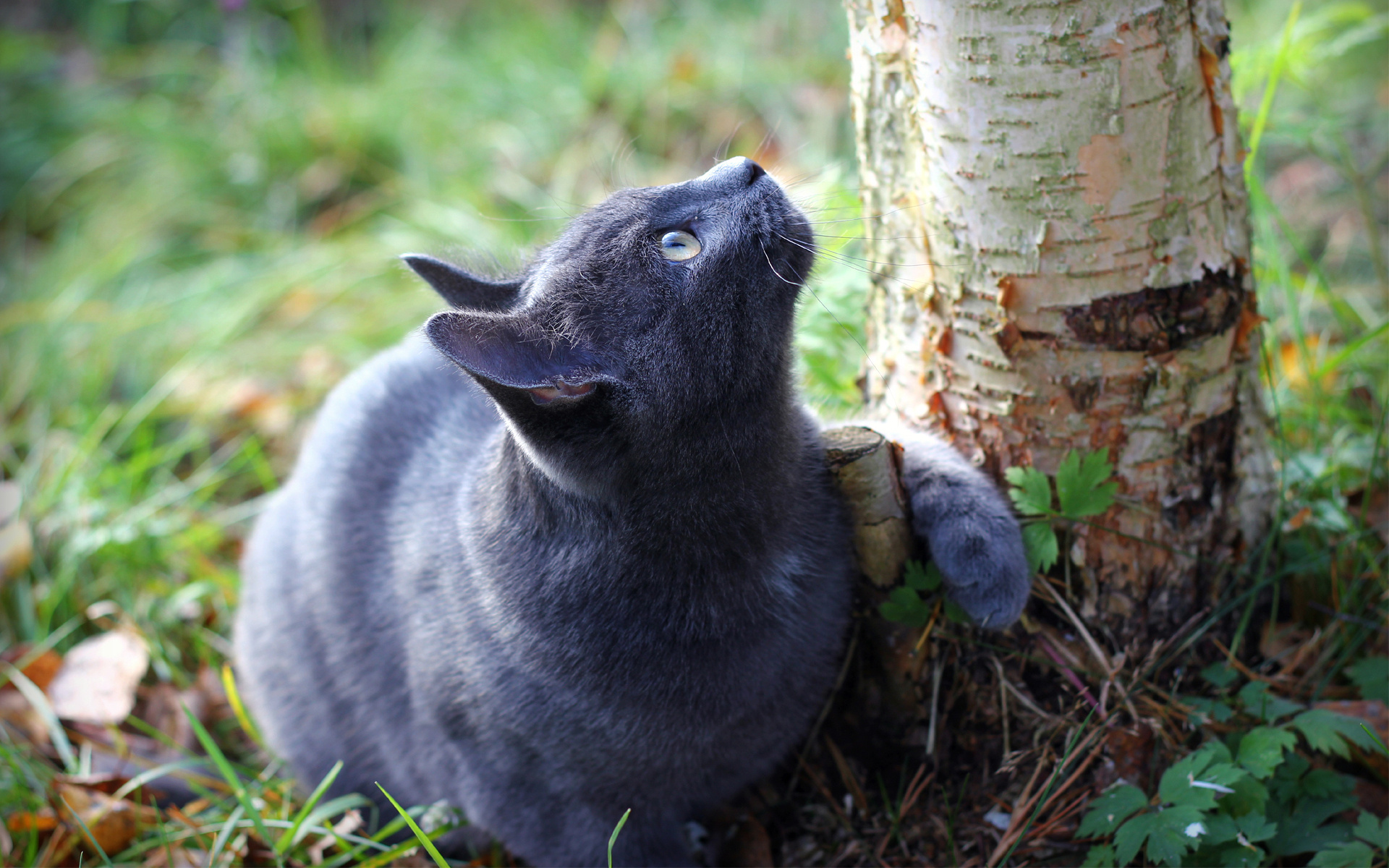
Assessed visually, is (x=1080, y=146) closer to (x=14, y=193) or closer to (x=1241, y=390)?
(x=1241, y=390)

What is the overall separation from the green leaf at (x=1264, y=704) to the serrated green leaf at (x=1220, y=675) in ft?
0.12

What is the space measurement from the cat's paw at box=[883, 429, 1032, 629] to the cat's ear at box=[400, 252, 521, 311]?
0.83 metres

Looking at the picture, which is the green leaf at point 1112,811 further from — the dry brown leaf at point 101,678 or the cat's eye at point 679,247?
the dry brown leaf at point 101,678

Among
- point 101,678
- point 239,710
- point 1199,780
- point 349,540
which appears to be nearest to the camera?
point 1199,780

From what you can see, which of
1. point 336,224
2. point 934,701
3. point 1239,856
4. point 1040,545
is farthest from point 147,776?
point 336,224

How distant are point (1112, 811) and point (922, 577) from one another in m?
0.49

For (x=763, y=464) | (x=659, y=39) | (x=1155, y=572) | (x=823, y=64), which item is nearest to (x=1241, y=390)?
(x=1155, y=572)

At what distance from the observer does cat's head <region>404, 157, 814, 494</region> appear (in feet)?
5.03

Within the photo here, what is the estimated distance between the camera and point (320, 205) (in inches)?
198

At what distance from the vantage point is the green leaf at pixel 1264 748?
5.36 feet

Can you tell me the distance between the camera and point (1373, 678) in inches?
71.0

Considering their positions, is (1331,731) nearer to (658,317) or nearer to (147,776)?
(658,317)

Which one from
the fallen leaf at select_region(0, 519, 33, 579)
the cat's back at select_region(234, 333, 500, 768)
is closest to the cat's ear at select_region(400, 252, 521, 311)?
the cat's back at select_region(234, 333, 500, 768)

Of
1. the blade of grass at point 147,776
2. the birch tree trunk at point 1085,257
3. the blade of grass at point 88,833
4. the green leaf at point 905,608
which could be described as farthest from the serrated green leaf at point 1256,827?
the blade of grass at point 147,776
